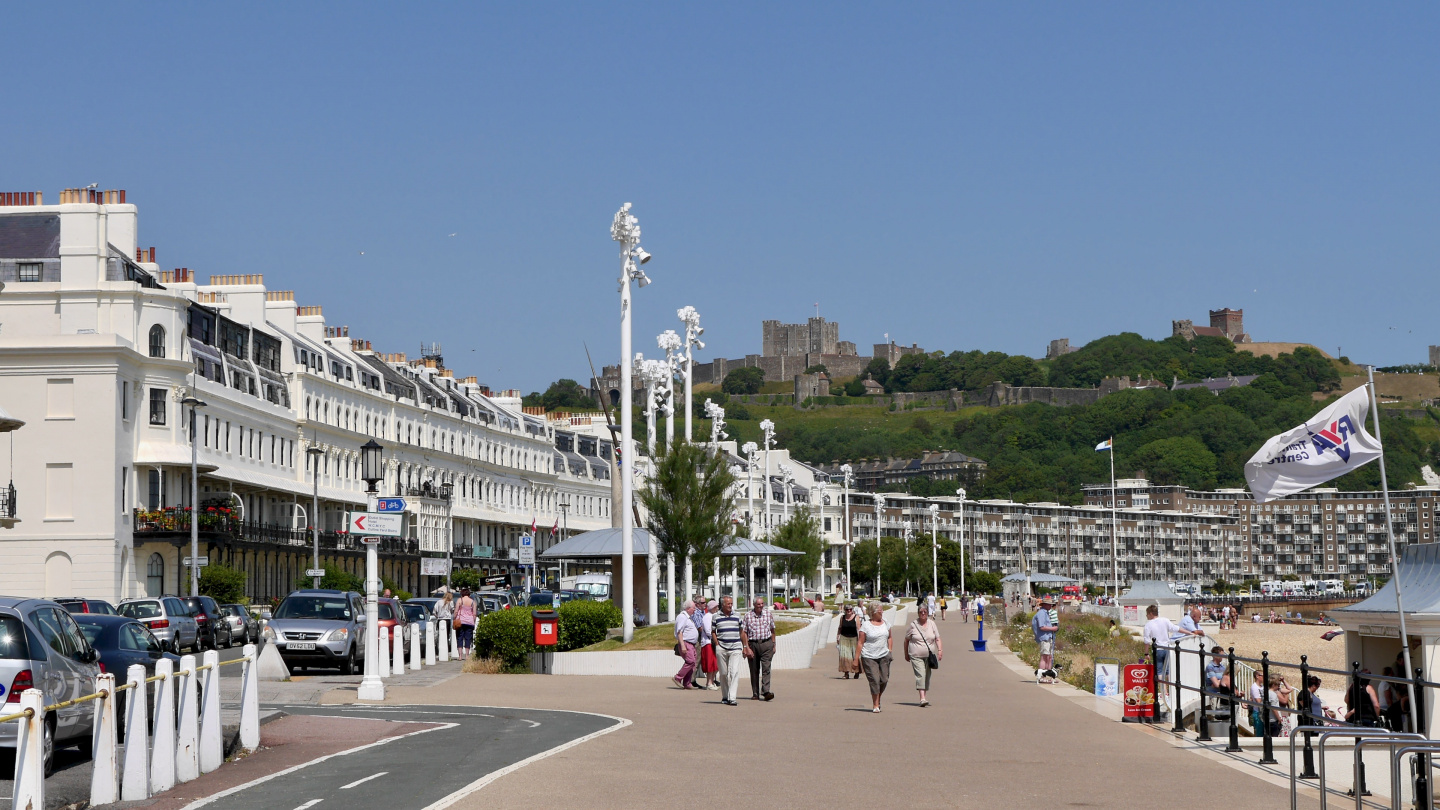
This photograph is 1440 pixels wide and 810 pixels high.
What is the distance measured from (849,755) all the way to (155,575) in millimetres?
44905

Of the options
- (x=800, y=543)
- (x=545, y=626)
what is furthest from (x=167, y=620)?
(x=800, y=543)

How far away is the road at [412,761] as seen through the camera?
43.1 feet

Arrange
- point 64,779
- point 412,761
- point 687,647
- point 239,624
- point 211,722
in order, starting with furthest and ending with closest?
point 239,624 < point 687,647 < point 412,761 < point 211,722 < point 64,779

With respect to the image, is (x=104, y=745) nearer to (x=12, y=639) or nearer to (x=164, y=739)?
(x=164, y=739)

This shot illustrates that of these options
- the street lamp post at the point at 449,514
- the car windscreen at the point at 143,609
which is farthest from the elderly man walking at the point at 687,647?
the street lamp post at the point at 449,514

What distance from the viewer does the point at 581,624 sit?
3250 cm

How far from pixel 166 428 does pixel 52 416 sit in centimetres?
431

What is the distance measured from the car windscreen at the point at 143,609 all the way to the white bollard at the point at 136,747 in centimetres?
2197

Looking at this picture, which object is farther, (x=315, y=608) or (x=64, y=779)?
(x=315, y=608)

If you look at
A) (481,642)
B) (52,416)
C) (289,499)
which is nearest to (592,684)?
(481,642)

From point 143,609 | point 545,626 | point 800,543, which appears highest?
point 800,543

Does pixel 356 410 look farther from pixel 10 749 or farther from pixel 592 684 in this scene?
pixel 10 749

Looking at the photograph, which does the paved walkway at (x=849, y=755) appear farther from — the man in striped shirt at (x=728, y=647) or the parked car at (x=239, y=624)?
the parked car at (x=239, y=624)

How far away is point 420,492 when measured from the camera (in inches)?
3268
